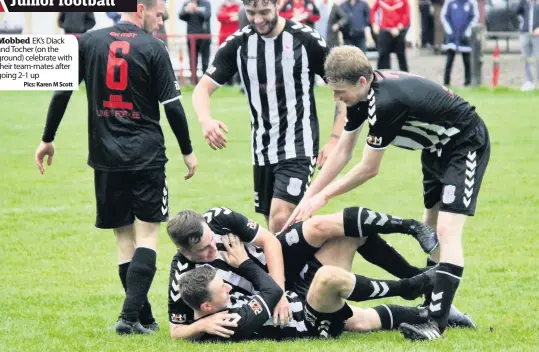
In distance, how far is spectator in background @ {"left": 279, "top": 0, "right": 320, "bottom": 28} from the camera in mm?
23547

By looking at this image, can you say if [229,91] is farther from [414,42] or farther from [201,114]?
[201,114]

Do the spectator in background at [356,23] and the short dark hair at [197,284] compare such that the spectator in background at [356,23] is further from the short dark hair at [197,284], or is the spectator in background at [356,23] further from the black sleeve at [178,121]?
the short dark hair at [197,284]

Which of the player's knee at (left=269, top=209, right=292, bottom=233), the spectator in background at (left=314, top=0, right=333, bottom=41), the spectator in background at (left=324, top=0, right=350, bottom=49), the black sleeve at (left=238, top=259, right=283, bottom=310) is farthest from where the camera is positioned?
the spectator in background at (left=314, top=0, right=333, bottom=41)

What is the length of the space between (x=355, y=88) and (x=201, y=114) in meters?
1.90

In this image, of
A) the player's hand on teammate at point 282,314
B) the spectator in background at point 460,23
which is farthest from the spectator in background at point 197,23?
the player's hand on teammate at point 282,314

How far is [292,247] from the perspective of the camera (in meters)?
8.17

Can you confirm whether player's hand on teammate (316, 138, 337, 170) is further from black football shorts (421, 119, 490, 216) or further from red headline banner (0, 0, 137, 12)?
red headline banner (0, 0, 137, 12)

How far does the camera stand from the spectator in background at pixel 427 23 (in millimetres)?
33000

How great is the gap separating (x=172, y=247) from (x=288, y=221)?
140 inches

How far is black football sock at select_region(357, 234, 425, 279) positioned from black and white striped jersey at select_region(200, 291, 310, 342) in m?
0.62

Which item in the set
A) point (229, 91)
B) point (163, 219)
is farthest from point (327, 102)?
point (163, 219)

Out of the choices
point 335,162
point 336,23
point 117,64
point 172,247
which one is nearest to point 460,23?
point 336,23

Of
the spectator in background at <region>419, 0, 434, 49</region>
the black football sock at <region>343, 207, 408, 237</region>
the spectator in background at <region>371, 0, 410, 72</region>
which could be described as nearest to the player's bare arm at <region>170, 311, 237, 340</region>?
the black football sock at <region>343, 207, 408, 237</region>

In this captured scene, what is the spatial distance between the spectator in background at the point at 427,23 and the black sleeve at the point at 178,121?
25520mm
